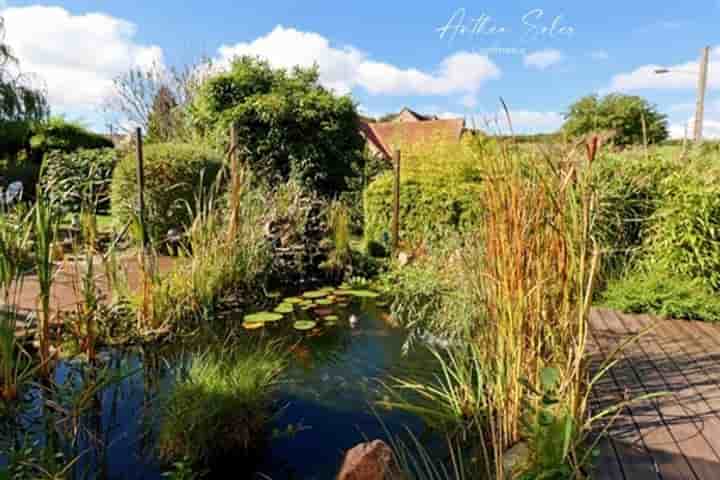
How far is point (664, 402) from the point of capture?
223cm

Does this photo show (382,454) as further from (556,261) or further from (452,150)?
(452,150)

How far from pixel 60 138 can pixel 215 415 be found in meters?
11.8

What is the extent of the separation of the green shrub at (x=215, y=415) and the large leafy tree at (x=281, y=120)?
19.8 ft

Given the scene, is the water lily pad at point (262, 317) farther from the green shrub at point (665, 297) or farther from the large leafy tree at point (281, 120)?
the large leafy tree at point (281, 120)

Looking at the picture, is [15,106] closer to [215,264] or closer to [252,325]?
[215,264]

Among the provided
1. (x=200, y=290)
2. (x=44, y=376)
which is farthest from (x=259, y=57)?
(x=44, y=376)

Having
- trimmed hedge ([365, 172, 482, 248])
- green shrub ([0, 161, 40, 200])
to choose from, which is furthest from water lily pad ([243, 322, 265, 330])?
green shrub ([0, 161, 40, 200])

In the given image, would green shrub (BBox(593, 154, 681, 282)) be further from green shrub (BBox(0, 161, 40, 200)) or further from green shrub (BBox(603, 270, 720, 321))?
green shrub (BBox(0, 161, 40, 200))

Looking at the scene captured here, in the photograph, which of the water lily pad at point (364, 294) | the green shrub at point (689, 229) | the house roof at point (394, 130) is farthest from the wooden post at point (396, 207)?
the house roof at point (394, 130)

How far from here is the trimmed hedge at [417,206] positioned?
21.2 feet

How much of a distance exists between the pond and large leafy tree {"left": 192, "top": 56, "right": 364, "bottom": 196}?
16.7ft

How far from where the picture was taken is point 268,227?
5191 millimetres

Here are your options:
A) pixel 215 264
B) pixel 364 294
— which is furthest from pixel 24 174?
pixel 364 294

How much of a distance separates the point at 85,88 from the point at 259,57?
24.0 ft
